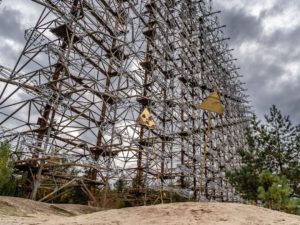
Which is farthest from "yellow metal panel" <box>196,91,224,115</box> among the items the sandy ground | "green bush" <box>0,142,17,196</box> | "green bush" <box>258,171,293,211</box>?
"green bush" <box>0,142,17,196</box>

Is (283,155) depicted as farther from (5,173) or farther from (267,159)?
(5,173)

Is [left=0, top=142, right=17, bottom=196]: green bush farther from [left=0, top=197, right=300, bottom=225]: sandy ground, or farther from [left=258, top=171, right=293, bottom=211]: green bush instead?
[left=258, top=171, right=293, bottom=211]: green bush

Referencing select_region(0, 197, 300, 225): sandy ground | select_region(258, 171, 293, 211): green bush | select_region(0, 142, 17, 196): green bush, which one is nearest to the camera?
select_region(0, 197, 300, 225): sandy ground

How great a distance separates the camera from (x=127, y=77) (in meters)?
17.9

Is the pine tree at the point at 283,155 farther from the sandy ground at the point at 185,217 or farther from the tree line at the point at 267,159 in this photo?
the sandy ground at the point at 185,217

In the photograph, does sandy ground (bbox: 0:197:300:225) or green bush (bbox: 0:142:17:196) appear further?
green bush (bbox: 0:142:17:196)

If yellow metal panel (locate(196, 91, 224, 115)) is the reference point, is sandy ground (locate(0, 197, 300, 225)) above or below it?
below

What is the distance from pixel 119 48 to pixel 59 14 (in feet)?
17.3

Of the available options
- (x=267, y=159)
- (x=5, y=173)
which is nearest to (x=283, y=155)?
(x=267, y=159)

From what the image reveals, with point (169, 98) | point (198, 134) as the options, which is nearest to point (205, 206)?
point (169, 98)

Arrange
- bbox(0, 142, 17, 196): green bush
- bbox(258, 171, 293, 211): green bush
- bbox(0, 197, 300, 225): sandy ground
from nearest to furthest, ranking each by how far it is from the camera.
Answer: bbox(0, 197, 300, 225): sandy ground, bbox(0, 142, 17, 196): green bush, bbox(258, 171, 293, 211): green bush

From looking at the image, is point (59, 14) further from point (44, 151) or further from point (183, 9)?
point (183, 9)

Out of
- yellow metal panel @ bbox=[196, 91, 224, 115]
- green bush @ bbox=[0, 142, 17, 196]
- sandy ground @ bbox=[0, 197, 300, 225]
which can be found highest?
yellow metal panel @ bbox=[196, 91, 224, 115]

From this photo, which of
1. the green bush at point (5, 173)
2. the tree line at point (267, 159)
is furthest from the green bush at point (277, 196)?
the green bush at point (5, 173)
